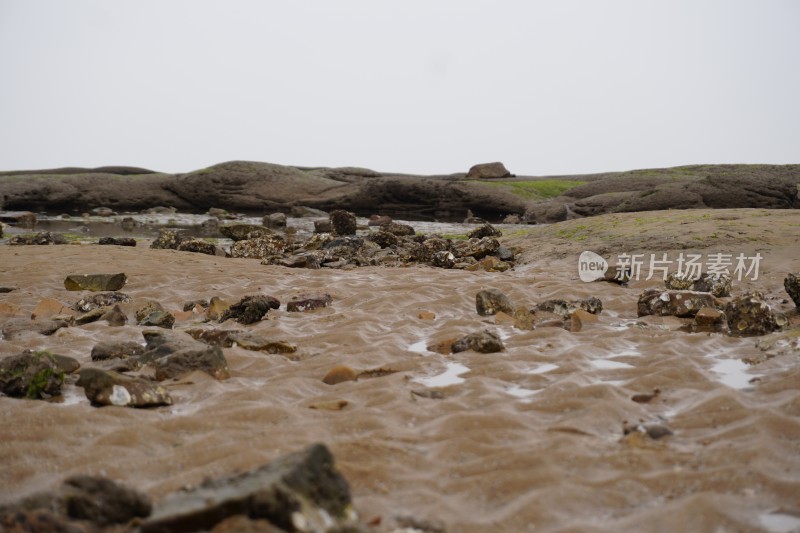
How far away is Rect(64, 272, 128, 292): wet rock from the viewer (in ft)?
30.3

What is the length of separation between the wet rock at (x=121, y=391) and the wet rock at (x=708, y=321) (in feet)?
16.2

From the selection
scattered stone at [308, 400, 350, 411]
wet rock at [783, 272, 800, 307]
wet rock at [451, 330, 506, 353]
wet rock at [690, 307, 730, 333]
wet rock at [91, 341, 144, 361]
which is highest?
wet rock at [783, 272, 800, 307]

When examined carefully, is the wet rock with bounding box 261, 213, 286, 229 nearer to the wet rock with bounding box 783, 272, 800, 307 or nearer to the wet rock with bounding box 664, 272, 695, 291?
the wet rock with bounding box 664, 272, 695, 291

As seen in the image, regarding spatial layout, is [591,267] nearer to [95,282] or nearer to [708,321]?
[708,321]

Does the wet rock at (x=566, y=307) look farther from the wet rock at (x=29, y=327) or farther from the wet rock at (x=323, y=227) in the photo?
the wet rock at (x=323, y=227)

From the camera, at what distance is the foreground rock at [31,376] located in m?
4.63

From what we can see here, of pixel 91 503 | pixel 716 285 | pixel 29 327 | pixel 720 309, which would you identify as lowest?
pixel 29 327

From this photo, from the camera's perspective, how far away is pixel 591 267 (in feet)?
34.8

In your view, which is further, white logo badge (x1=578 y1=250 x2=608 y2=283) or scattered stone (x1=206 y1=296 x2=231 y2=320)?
white logo badge (x1=578 y1=250 x2=608 y2=283)

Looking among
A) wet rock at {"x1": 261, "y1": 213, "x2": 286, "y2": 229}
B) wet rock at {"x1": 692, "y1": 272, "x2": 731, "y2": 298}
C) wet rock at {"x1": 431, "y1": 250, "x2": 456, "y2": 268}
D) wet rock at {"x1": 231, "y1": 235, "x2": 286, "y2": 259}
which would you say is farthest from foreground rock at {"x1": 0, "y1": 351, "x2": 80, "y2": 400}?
wet rock at {"x1": 261, "y1": 213, "x2": 286, "y2": 229}

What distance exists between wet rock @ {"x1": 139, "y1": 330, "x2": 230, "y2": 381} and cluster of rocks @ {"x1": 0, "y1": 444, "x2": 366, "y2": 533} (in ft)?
7.81

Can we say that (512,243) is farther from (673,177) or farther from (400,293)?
(673,177)

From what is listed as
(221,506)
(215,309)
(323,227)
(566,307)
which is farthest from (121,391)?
(323,227)

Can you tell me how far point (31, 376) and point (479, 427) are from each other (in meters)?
3.07
